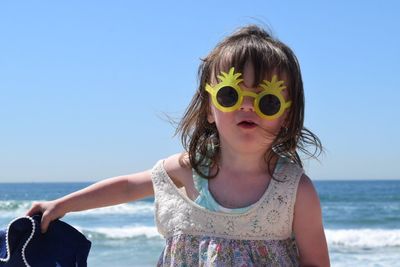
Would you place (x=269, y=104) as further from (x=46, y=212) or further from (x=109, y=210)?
(x=109, y=210)

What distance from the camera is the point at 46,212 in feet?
7.80

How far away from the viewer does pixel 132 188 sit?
247 cm

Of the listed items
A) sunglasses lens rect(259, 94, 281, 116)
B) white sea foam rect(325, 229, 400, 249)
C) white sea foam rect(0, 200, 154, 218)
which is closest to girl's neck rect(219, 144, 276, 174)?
sunglasses lens rect(259, 94, 281, 116)

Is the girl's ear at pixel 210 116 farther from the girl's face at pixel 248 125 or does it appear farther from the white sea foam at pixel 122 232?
the white sea foam at pixel 122 232

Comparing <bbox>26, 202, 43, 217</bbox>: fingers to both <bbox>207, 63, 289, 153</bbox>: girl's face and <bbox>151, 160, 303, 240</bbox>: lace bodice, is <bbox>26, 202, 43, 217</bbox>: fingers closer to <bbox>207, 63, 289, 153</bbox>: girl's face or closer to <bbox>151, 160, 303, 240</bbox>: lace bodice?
<bbox>151, 160, 303, 240</bbox>: lace bodice

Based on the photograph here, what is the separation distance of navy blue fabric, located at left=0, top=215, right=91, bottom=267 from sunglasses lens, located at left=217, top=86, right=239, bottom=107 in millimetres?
684

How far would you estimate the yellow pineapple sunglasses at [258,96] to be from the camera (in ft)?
7.07

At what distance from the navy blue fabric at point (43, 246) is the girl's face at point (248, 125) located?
621mm

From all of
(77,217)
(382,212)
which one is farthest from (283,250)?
(382,212)

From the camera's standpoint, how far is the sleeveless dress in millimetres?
2271

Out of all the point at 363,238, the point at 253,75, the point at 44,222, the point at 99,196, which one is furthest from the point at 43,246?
the point at 363,238

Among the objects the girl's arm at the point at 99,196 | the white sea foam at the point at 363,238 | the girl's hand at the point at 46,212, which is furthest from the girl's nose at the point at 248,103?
the white sea foam at the point at 363,238

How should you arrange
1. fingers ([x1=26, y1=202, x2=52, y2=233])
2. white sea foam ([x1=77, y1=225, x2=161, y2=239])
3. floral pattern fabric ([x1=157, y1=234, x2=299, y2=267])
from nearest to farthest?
floral pattern fabric ([x1=157, y1=234, x2=299, y2=267]), fingers ([x1=26, y1=202, x2=52, y2=233]), white sea foam ([x1=77, y1=225, x2=161, y2=239])

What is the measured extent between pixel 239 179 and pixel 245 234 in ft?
0.61
